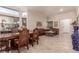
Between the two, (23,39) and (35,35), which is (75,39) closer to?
(35,35)

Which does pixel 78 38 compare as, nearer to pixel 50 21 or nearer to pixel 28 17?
pixel 50 21

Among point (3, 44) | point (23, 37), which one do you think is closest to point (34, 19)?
point (23, 37)

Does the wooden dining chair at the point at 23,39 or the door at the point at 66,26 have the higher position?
the door at the point at 66,26

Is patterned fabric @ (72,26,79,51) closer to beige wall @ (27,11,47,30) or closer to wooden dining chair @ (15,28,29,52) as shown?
beige wall @ (27,11,47,30)

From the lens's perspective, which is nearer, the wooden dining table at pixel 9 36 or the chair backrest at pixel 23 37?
the wooden dining table at pixel 9 36

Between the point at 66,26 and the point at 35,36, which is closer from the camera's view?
the point at 66,26

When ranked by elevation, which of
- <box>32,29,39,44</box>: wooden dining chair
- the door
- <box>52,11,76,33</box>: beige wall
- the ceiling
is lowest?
<box>32,29,39,44</box>: wooden dining chair

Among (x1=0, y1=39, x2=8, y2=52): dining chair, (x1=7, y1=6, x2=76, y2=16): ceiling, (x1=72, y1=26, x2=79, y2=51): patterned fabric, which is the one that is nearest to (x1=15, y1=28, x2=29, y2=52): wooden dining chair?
(x1=0, y1=39, x2=8, y2=52): dining chair

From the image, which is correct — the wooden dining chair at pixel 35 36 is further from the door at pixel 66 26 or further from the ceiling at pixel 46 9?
the door at pixel 66 26

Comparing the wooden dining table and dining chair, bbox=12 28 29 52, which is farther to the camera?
dining chair, bbox=12 28 29 52

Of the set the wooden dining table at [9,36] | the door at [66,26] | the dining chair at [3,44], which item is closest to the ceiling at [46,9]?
the door at [66,26]

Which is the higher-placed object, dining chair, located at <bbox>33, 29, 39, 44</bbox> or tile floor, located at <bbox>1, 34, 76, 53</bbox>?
dining chair, located at <bbox>33, 29, 39, 44</bbox>
